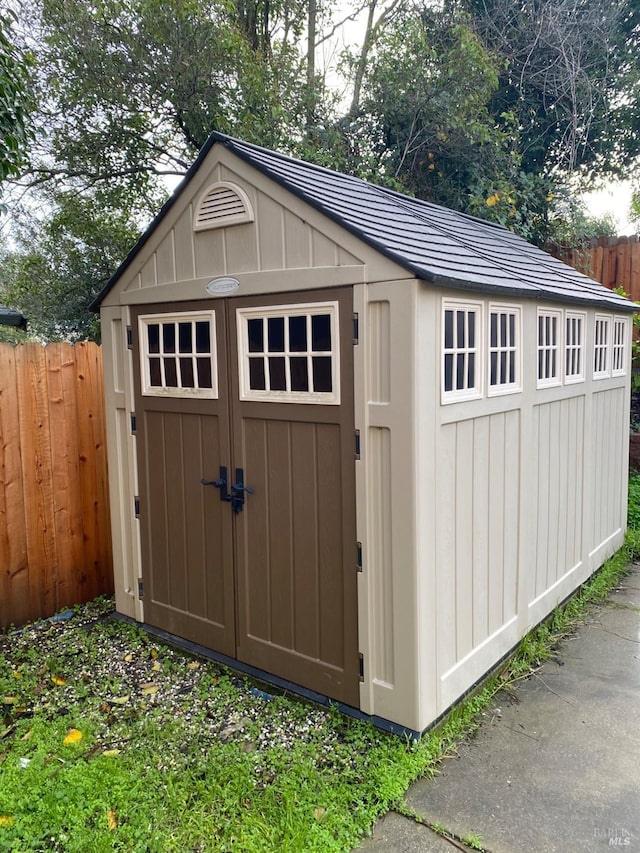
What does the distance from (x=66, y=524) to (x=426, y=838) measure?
10.9 ft

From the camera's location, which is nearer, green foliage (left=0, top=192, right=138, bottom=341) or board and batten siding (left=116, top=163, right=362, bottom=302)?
board and batten siding (left=116, top=163, right=362, bottom=302)

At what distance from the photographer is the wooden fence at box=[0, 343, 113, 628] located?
4215mm

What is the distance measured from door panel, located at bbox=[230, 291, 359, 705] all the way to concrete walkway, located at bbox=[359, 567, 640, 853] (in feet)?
2.27

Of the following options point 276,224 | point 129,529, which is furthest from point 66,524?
point 276,224

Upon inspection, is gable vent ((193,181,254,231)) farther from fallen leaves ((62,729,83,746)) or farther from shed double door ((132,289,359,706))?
fallen leaves ((62,729,83,746))

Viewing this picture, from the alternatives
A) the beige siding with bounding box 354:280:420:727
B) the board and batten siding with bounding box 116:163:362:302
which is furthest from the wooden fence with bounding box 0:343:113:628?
the beige siding with bounding box 354:280:420:727

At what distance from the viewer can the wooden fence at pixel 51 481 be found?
13.8ft

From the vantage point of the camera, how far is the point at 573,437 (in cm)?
443

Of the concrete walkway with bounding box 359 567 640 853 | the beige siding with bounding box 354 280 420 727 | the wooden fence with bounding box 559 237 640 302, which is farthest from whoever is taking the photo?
the wooden fence with bounding box 559 237 640 302

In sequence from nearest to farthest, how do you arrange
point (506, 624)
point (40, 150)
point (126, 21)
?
point (506, 624) → point (126, 21) → point (40, 150)

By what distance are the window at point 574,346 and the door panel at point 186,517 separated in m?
2.44

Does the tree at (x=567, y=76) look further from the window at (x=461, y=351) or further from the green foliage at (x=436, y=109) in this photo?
the window at (x=461, y=351)

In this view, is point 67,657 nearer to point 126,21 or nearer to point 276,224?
point 276,224

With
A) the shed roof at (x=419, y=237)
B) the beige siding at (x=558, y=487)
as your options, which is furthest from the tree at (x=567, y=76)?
the beige siding at (x=558, y=487)
